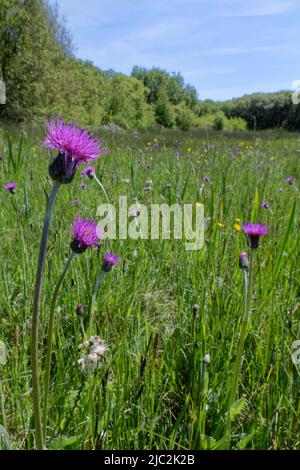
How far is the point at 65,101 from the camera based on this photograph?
19.4m

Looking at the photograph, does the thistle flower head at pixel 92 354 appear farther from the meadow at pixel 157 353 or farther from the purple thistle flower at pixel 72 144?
the purple thistle flower at pixel 72 144

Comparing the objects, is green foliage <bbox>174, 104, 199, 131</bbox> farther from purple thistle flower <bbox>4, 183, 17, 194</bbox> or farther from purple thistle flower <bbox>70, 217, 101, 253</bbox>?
purple thistle flower <bbox>70, 217, 101, 253</bbox>

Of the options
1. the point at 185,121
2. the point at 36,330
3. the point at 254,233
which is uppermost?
the point at 185,121

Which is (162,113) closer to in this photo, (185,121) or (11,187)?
(11,187)

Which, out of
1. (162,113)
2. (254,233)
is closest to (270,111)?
(162,113)

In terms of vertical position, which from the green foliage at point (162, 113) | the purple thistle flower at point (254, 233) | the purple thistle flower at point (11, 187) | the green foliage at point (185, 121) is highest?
the green foliage at point (185, 121)

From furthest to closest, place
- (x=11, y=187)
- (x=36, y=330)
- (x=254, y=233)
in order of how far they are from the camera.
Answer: (x=11, y=187)
(x=254, y=233)
(x=36, y=330)

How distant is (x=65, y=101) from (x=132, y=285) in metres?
19.8

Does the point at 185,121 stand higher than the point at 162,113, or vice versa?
the point at 185,121

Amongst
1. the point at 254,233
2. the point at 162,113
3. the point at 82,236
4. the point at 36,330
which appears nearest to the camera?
the point at 36,330

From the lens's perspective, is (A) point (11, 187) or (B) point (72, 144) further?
(A) point (11, 187)

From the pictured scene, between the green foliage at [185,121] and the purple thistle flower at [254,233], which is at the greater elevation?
the green foliage at [185,121]

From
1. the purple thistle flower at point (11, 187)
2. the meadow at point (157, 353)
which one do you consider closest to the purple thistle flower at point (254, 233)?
the meadow at point (157, 353)
